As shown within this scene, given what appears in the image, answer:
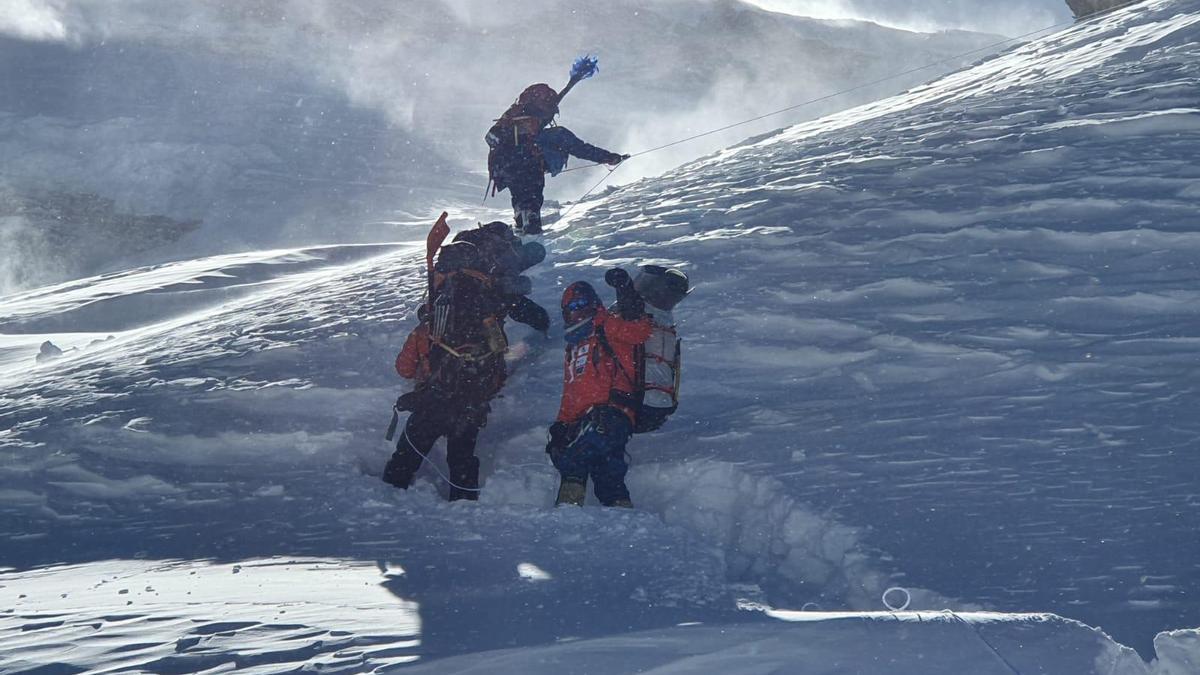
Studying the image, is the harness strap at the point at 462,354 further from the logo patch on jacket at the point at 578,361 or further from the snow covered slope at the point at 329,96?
the snow covered slope at the point at 329,96

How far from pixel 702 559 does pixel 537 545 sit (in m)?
0.69

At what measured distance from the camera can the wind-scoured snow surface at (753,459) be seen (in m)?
3.14

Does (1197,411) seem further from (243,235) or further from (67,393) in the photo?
(243,235)

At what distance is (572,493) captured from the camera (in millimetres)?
4672

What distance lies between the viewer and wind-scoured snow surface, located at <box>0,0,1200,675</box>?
3.14 meters

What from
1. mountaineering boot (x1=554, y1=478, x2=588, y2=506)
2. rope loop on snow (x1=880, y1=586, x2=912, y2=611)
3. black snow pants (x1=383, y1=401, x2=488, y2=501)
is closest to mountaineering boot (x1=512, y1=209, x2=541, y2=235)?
black snow pants (x1=383, y1=401, x2=488, y2=501)

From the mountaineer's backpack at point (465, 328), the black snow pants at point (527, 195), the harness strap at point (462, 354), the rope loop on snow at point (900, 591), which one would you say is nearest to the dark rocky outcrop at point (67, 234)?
the black snow pants at point (527, 195)

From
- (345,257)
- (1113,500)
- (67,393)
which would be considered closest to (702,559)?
(1113,500)

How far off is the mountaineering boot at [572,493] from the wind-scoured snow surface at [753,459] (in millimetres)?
235

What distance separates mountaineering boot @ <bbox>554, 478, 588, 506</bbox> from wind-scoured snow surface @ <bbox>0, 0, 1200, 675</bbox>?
235 mm

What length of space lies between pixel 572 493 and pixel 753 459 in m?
0.87

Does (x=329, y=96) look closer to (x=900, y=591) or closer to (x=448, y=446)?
(x=448, y=446)

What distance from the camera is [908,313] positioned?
5.79 m

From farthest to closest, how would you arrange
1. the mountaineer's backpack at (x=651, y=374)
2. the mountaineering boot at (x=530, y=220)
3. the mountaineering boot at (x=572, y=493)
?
the mountaineering boot at (x=530, y=220), the mountaineer's backpack at (x=651, y=374), the mountaineering boot at (x=572, y=493)
